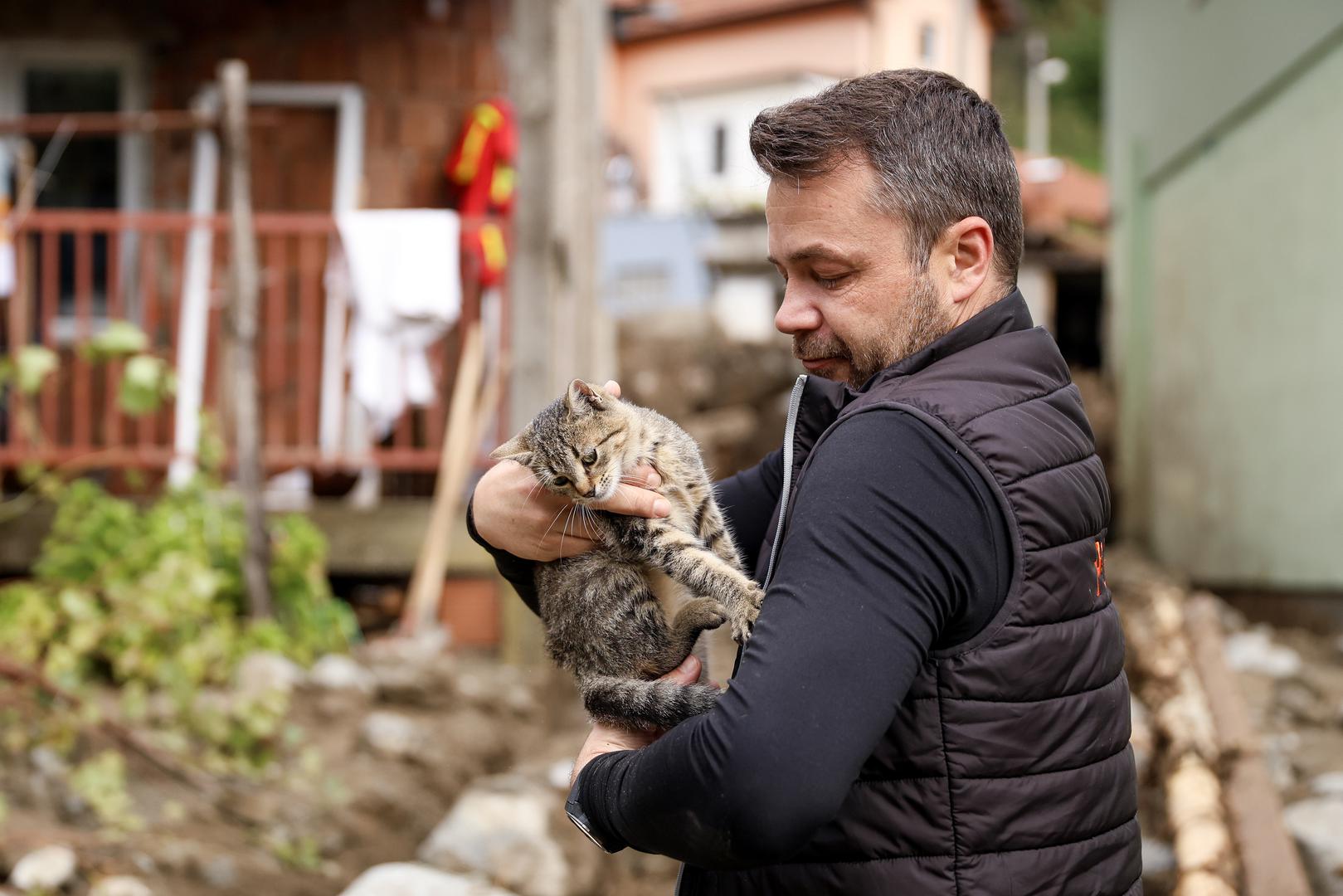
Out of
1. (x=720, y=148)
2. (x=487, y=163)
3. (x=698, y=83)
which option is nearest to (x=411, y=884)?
(x=487, y=163)

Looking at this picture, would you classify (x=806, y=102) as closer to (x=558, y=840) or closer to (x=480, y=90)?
(x=558, y=840)

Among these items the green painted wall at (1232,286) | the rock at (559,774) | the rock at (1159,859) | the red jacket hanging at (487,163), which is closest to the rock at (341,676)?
the rock at (559,774)

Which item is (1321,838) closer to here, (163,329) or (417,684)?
(417,684)

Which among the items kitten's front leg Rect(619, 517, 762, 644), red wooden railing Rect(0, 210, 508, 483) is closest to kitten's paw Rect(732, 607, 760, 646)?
kitten's front leg Rect(619, 517, 762, 644)

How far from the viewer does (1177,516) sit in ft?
34.5

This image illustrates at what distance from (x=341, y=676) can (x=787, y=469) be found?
494 cm

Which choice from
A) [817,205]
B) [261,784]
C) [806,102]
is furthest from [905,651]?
[261,784]

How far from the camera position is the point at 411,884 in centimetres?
405

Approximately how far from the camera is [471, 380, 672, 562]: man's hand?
2.39 metres

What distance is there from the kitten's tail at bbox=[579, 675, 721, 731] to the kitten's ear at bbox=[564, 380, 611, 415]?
904 mm

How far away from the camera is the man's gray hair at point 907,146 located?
1.71m

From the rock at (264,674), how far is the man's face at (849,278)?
4.80 m

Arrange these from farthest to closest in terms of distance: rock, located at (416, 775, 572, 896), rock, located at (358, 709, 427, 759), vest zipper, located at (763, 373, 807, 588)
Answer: rock, located at (358, 709, 427, 759)
rock, located at (416, 775, 572, 896)
vest zipper, located at (763, 373, 807, 588)

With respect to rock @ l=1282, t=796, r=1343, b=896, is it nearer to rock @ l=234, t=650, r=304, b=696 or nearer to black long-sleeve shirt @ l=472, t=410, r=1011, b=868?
black long-sleeve shirt @ l=472, t=410, r=1011, b=868
